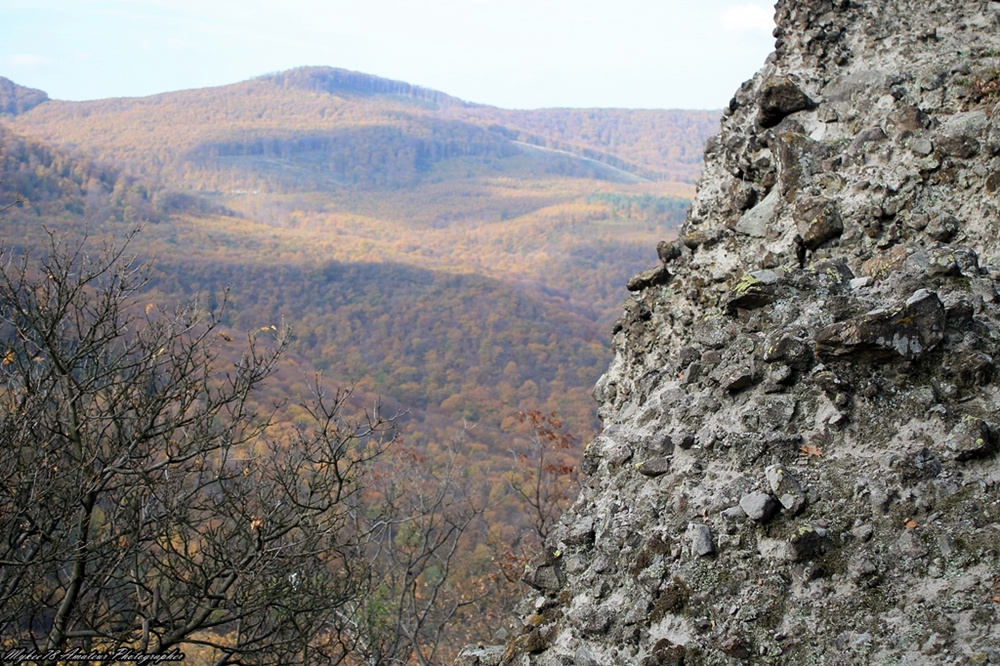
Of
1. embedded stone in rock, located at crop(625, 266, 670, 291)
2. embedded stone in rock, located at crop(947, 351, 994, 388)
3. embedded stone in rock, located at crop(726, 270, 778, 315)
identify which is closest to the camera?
embedded stone in rock, located at crop(947, 351, 994, 388)

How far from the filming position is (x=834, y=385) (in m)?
3.91

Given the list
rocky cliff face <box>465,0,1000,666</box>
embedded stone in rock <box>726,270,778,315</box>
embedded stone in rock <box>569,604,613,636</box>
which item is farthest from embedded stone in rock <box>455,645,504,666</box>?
embedded stone in rock <box>726,270,778,315</box>

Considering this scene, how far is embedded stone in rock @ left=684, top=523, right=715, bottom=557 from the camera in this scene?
368cm

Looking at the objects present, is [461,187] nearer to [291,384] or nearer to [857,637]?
[291,384]

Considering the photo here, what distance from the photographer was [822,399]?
3.97m

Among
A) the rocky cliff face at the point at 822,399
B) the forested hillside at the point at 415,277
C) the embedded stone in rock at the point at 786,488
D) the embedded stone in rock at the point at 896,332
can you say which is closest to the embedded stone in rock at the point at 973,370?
the rocky cliff face at the point at 822,399

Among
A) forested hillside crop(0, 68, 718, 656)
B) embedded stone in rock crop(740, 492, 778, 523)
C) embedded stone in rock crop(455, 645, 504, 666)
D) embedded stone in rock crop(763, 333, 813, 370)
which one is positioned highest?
embedded stone in rock crop(763, 333, 813, 370)

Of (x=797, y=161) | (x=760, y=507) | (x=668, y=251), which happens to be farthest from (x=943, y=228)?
(x=760, y=507)

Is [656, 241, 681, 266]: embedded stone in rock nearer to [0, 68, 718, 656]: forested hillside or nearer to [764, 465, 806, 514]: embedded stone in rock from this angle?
[764, 465, 806, 514]: embedded stone in rock

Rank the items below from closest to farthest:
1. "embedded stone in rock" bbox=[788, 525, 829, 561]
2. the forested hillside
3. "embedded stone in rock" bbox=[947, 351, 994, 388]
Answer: "embedded stone in rock" bbox=[788, 525, 829, 561]
"embedded stone in rock" bbox=[947, 351, 994, 388]
the forested hillside

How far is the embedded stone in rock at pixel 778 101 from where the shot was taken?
5.61 m

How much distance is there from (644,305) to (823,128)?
1566mm

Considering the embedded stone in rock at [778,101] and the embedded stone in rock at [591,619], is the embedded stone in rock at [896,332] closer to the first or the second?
the embedded stone in rock at [591,619]

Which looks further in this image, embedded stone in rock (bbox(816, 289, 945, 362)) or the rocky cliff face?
embedded stone in rock (bbox(816, 289, 945, 362))
